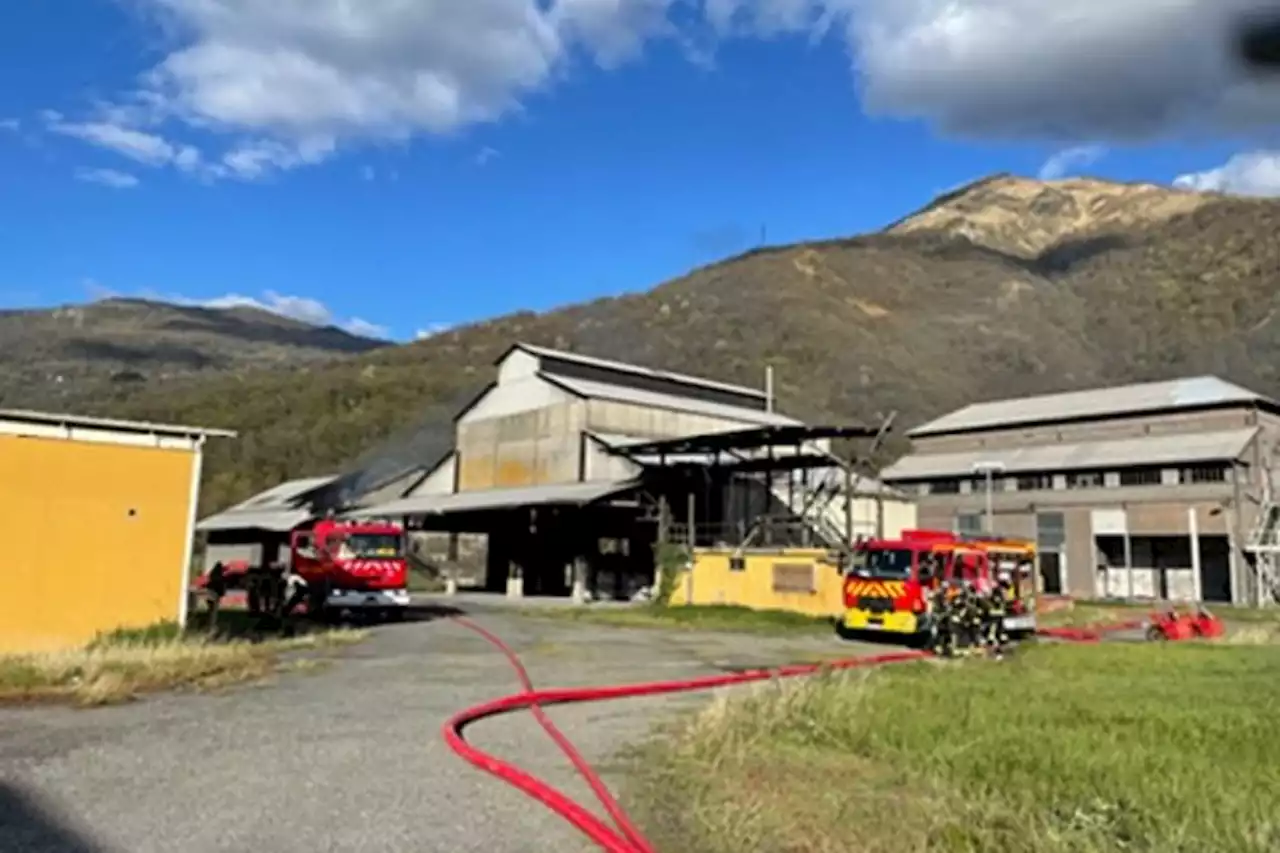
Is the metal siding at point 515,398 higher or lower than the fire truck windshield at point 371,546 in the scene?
higher

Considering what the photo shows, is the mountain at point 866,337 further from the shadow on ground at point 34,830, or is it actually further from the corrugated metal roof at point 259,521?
the shadow on ground at point 34,830

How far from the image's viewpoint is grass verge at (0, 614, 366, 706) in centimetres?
1103

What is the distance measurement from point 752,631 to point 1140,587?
31753mm

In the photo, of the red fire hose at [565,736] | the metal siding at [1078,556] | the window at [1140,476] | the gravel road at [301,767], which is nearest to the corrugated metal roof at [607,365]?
the metal siding at [1078,556]

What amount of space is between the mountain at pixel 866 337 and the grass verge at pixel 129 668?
52853 millimetres

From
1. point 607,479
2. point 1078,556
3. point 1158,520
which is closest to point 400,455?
point 607,479

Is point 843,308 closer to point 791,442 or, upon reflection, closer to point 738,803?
point 791,442

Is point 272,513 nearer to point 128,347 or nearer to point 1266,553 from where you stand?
point 1266,553

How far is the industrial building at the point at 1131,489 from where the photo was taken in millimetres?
43219

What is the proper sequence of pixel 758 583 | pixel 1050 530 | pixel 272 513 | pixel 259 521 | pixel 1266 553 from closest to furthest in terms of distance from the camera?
pixel 758 583
pixel 1266 553
pixel 259 521
pixel 272 513
pixel 1050 530

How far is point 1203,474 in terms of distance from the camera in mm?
44250

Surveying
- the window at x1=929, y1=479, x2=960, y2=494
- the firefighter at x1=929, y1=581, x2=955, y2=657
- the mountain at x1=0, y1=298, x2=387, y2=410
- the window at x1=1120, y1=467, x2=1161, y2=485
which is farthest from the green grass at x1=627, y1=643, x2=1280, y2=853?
the mountain at x1=0, y1=298, x2=387, y2=410

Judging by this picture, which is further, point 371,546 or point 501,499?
point 501,499

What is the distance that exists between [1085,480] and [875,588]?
32.7 m
